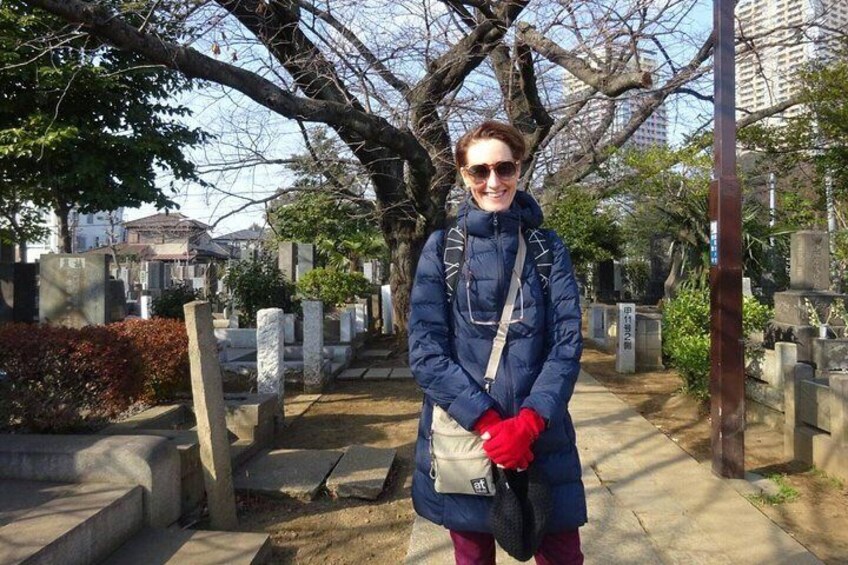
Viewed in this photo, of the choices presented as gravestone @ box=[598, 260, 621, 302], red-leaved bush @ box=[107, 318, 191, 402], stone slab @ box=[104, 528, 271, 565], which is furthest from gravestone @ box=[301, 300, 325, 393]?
gravestone @ box=[598, 260, 621, 302]

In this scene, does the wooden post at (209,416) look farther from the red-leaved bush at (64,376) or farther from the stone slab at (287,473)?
the red-leaved bush at (64,376)

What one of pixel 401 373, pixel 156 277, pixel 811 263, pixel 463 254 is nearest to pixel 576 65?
pixel 401 373

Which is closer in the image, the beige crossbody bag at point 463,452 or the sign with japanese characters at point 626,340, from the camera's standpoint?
the beige crossbody bag at point 463,452

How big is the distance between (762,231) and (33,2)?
1366 cm

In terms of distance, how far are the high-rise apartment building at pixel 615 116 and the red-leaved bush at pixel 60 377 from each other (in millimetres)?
5649

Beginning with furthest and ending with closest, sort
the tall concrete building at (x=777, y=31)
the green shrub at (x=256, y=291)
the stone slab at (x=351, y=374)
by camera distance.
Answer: the green shrub at (x=256, y=291) → the stone slab at (x=351, y=374) → the tall concrete building at (x=777, y=31)

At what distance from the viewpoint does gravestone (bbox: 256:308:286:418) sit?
6.08 m

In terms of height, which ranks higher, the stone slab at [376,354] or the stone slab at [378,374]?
the stone slab at [376,354]

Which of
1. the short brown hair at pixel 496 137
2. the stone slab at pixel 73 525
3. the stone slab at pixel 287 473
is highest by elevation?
the short brown hair at pixel 496 137

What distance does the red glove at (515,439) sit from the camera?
176cm

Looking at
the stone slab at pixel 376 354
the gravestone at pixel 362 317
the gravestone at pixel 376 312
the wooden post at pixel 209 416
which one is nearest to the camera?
the wooden post at pixel 209 416

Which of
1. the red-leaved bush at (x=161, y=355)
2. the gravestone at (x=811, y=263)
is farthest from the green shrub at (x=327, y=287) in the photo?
the gravestone at (x=811, y=263)

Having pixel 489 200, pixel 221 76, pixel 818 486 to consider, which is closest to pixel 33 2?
pixel 221 76

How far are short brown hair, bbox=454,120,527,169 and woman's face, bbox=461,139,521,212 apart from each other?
0.01 m
